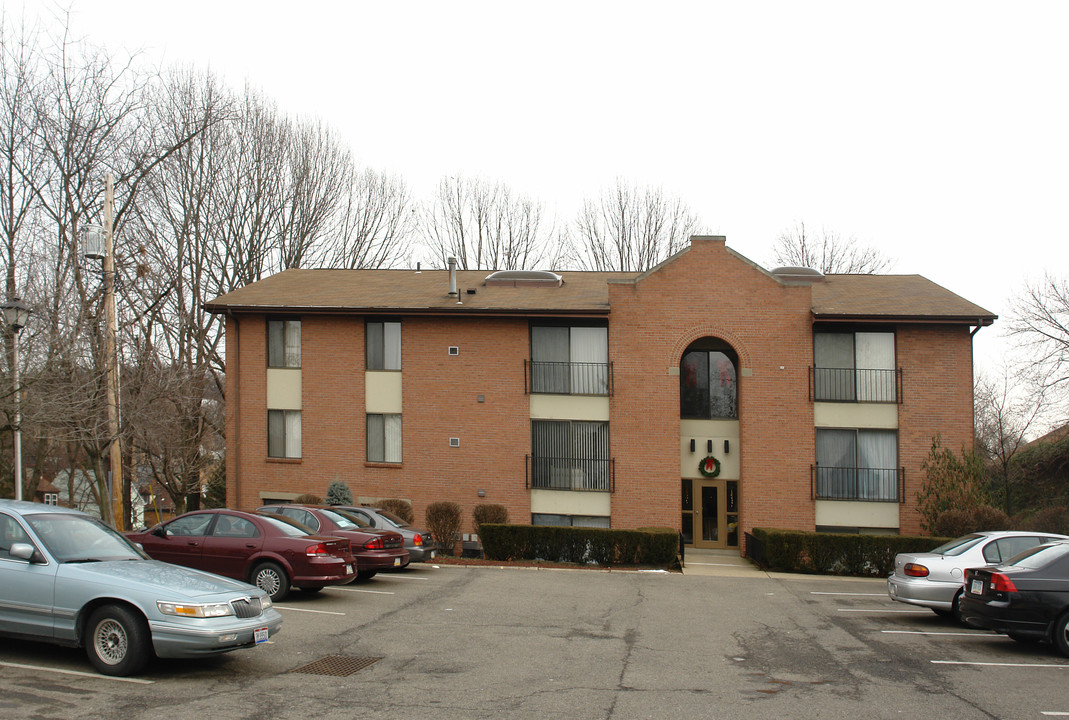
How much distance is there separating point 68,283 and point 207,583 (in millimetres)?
17413

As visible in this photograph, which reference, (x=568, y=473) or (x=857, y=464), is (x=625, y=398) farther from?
(x=857, y=464)

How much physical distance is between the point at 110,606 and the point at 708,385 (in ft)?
67.1

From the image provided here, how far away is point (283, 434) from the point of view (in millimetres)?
26672

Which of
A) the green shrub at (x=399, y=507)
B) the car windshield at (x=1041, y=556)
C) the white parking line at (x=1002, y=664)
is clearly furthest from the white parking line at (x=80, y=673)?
the green shrub at (x=399, y=507)

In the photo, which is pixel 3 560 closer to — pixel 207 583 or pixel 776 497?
pixel 207 583

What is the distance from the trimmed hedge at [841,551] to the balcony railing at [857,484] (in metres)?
2.96

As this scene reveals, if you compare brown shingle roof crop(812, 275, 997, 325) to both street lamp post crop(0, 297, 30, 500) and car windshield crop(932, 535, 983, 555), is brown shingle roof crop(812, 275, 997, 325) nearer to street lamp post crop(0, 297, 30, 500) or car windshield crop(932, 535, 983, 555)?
car windshield crop(932, 535, 983, 555)

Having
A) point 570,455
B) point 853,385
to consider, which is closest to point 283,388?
point 570,455

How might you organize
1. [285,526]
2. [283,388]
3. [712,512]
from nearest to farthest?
1. [285,526]
2. [712,512]
3. [283,388]

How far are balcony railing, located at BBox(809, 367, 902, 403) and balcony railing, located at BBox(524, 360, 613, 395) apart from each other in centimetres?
594

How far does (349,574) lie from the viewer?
13422 mm

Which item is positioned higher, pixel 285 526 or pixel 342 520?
pixel 285 526

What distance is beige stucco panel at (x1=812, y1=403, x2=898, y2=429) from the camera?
2488 centimetres

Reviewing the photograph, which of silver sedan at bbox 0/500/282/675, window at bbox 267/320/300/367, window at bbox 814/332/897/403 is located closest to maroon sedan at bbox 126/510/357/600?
silver sedan at bbox 0/500/282/675
